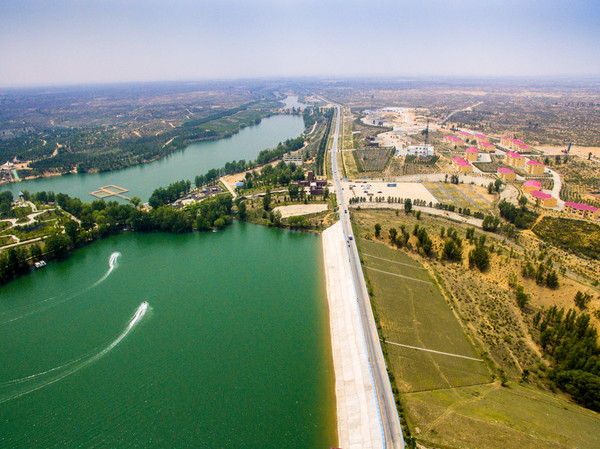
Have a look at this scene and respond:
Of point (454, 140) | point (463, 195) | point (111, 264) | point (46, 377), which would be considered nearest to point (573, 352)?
point (46, 377)

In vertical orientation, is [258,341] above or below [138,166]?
below

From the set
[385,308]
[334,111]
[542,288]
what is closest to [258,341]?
[385,308]

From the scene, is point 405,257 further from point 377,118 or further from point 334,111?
point 334,111

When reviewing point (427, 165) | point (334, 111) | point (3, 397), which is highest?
point (334, 111)

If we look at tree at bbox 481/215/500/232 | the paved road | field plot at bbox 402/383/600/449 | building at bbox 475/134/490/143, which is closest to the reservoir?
the paved road

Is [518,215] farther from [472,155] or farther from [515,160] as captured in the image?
[472,155]
